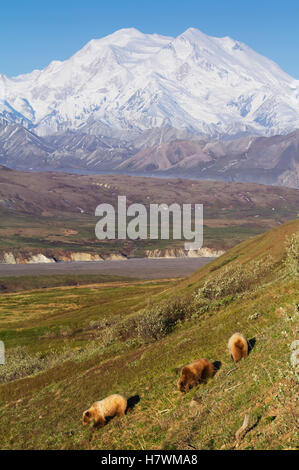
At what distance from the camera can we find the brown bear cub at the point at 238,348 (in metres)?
31.9

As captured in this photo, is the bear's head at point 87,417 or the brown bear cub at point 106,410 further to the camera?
the bear's head at point 87,417

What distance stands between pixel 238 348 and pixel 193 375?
3.52 m

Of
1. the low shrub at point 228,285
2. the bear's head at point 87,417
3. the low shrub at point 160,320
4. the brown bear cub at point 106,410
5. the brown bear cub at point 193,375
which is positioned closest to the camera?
the brown bear cub at point 106,410

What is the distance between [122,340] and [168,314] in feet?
22.0

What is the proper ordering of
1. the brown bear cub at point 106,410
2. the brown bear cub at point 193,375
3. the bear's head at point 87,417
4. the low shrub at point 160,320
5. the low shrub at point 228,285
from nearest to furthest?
the brown bear cub at point 106,410
the bear's head at point 87,417
the brown bear cub at point 193,375
the low shrub at point 160,320
the low shrub at point 228,285

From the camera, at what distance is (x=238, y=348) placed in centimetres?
3209

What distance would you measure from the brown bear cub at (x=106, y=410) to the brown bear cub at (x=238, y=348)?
752 centimetres

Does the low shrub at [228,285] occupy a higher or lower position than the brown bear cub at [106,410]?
higher

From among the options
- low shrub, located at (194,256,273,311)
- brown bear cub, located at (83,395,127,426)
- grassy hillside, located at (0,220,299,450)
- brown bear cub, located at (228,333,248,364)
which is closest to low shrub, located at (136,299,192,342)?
grassy hillside, located at (0,220,299,450)

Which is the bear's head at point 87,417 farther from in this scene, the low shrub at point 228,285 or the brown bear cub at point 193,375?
the low shrub at point 228,285

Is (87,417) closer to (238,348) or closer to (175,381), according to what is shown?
(175,381)

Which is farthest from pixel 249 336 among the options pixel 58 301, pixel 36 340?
pixel 58 301

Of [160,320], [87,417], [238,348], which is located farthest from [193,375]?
[160,320]

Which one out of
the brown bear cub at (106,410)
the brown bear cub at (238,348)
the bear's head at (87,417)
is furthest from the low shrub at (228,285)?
the bear's head at (87,417)
